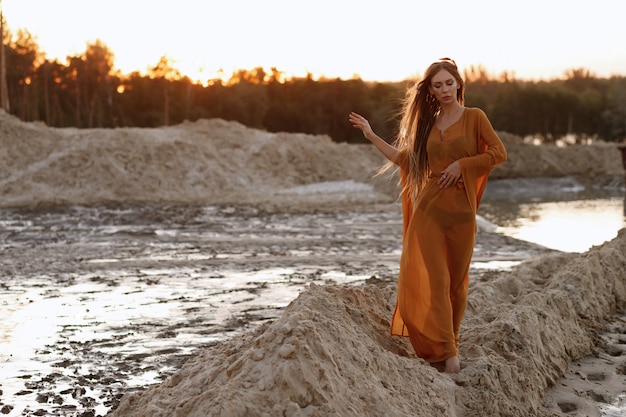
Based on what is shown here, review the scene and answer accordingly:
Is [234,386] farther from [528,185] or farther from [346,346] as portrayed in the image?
[528,185]

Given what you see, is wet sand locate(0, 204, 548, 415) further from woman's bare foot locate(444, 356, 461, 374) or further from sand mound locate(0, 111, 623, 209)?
sand mound locate(0, 111, 623, 209)

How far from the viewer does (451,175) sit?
14.6ft

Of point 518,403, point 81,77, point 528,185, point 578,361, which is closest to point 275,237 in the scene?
point 578,361

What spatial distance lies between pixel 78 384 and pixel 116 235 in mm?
9899

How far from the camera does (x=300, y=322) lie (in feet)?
12.5

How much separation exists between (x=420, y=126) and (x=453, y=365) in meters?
1.36

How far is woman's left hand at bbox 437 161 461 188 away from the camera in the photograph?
14.6 ft

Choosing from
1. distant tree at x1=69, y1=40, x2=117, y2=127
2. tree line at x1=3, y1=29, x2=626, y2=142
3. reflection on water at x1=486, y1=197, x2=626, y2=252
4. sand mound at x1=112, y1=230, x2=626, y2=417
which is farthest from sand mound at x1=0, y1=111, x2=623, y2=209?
sand mound at x1=112, y1=230, x2=626, y2=417

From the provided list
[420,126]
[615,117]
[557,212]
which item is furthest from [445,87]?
[615,117]

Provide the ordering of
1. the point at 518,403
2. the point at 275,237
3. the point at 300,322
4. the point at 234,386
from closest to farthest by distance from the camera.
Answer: the point at 234,386 < the point at 300,322 < the point at 518,403 < the point at 275,237

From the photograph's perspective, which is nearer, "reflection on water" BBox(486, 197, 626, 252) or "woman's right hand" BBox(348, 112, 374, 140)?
"woman's right hand" BBox(348, 112, 374, 140)

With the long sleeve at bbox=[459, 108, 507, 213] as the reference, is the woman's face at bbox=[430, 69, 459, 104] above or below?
above

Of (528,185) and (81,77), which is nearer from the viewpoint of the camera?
(528,185)

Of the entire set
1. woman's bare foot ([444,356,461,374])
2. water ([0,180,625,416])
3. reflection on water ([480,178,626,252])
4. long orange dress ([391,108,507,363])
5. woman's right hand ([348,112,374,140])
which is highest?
woman's right hand ([348,112,374,140])
